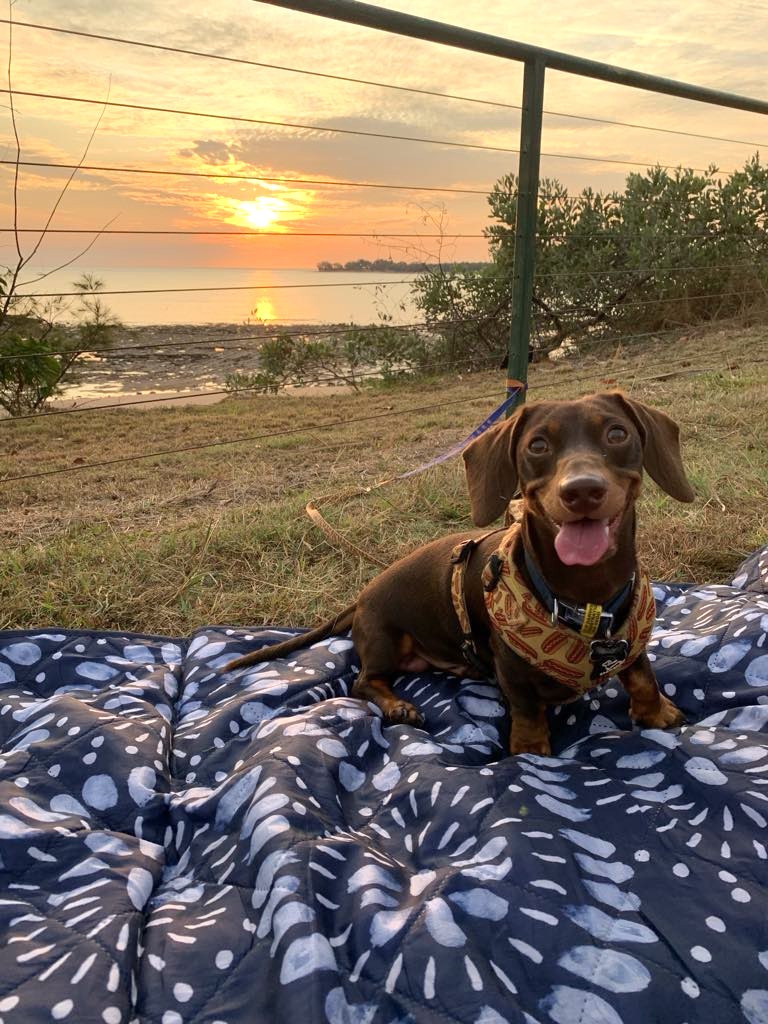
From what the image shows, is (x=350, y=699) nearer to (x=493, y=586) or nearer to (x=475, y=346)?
(x=493, y=586)

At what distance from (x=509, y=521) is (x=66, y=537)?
1.99 metres

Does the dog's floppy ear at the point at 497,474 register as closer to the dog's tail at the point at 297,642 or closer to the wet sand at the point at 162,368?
the dog's tail at the point at 297,642

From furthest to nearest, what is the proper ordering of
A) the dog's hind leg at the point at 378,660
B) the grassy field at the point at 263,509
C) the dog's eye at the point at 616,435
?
the grassy field at the point at 263,509 → the dog's hind leg at the point at 378,660 → the dog's eye at the point at 616,435

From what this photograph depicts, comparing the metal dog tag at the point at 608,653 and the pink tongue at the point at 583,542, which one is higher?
the pink tongue at the point at 583,542

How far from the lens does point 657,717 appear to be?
2.01 metres

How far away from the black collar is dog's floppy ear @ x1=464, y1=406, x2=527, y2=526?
0.19 meters

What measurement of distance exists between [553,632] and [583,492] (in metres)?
0.36

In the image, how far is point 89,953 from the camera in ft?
4.51

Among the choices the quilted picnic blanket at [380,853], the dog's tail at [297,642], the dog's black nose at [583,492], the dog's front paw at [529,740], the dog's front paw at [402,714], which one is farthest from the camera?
the dog's tail at [297,642]

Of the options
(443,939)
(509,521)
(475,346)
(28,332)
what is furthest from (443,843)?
(475,346)

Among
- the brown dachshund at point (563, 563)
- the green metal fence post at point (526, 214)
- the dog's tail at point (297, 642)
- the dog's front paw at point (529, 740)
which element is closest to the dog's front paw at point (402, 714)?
the brown dachshund at point (563, 563)

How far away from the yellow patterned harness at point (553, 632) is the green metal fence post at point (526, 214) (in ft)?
7.72

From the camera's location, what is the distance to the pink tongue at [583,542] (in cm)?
171

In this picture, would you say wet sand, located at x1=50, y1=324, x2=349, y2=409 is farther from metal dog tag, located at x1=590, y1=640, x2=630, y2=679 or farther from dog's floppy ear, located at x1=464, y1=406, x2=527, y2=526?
metal dog tag, located at x1=590, y1=640, x2=630, y2=679
